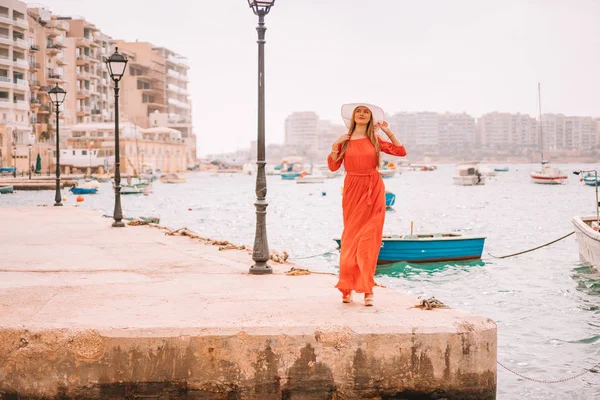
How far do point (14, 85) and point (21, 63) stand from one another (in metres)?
3.39

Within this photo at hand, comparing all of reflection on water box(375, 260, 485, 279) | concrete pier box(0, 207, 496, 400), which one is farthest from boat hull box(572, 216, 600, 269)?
concrete pier box(0, 207, 496, 400)

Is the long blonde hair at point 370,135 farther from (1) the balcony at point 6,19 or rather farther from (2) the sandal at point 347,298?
(1) the balcony at point 6,19

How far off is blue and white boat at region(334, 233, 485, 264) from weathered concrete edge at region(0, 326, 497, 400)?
46.6 feet

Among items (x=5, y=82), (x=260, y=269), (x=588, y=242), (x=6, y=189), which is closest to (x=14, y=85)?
(x=5, y=82)

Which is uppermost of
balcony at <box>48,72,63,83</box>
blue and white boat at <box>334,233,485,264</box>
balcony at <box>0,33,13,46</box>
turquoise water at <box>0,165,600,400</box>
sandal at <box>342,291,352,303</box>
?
balcony at <box>0,33,13,46</box>

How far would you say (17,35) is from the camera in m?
89.8

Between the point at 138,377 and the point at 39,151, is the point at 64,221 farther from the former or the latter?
the point at 39,151

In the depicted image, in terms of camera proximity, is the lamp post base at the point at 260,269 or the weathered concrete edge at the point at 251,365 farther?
the lamp post base at the point at 260,269

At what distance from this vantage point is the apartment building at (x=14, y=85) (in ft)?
277

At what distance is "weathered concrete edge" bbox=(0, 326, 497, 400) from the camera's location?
643cm

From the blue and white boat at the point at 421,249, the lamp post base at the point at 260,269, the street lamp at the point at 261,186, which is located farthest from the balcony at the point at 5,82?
the lamp post base at the point at 260,269

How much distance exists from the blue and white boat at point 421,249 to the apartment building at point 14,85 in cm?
7125

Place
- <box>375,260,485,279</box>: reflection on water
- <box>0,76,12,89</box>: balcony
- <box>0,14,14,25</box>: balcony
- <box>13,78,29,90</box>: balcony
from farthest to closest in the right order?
<box>13,78,29,90</box>: balcony, <box>0,76,12,89</box>: balcony, <box>0,14,14,25</box>: balcony, <box>375,260,485,279</box>: reflection on water

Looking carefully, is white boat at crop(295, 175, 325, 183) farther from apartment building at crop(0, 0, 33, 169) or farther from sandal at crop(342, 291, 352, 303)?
sandal at crop(342, 291, 352, 303)
